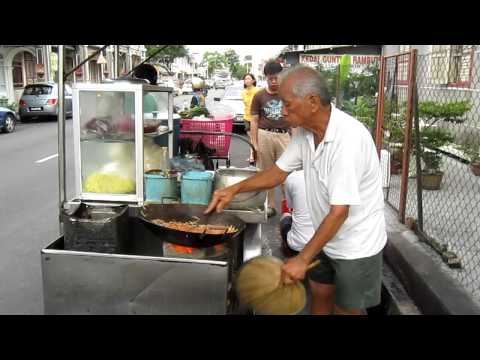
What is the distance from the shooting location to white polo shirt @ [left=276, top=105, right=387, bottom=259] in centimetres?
238

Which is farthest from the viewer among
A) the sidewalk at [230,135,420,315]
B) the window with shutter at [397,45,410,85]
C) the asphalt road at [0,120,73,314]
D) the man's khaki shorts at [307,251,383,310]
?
the window with shutter at [397,45,410,85]

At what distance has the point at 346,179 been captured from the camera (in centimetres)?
236

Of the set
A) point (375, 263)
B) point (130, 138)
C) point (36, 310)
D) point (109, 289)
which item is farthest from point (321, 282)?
point (36, 310)

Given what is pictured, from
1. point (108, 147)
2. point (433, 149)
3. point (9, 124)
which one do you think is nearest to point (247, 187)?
point (108, 147)

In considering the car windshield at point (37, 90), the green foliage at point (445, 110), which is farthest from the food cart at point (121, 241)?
the car windshield at point (37, 90)

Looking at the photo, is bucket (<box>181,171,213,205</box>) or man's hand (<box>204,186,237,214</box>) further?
bucket (<box>181,171,213,205</box>)

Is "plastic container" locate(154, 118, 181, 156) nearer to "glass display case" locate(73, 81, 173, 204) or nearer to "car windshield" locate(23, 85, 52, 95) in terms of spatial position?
"glass display case" locate(73, 81, 173, 204)

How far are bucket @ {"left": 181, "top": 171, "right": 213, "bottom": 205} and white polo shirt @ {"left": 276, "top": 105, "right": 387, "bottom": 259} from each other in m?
1.12

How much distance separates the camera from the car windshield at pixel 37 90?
19.6m

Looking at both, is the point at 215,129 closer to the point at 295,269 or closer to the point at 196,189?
the point at 196,189

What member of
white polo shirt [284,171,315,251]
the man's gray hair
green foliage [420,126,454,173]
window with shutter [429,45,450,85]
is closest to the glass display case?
white polo shirt [284,171,315,251]

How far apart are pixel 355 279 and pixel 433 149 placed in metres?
4.60

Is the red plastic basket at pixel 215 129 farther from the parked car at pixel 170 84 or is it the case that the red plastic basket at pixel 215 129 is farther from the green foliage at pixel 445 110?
the green foliage at pixel 445 110

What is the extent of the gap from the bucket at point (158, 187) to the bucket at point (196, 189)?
0.12 m
